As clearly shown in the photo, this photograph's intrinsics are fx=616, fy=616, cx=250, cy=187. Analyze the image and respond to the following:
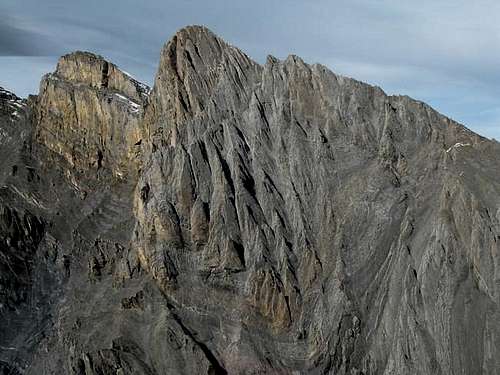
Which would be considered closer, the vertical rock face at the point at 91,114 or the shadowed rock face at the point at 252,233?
the shadowed rock face at the point at 252,233

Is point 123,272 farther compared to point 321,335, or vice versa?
point 123,272

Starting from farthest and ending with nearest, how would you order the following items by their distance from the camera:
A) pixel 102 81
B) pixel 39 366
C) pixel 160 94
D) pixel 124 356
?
1. pixel 102 81
2. pixel 160 94
3. pixel 39 366
4. pixel 124 356

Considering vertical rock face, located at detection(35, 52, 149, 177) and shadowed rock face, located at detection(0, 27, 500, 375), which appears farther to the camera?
vertical rock face, located at detection(35, 52, 149, 177)

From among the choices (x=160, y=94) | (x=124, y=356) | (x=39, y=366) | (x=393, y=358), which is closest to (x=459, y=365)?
(x=393, y=358)

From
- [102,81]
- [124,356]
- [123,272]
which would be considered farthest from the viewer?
[102,81]

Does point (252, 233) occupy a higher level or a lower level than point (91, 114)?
lower

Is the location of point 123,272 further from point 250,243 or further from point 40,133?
point 40,133

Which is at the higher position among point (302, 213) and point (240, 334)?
point (302, 213)

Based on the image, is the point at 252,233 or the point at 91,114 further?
the point at 91,114
